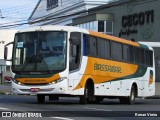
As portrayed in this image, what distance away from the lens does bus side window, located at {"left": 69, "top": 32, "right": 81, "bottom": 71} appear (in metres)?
21.6

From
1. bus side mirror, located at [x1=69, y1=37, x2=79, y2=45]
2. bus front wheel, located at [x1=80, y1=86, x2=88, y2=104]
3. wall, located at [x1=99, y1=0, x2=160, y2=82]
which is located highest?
wall, located at [x1=99, y1=0, x2=160, y2=82]

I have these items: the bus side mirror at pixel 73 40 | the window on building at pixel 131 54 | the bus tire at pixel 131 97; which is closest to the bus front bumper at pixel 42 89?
the bus side mirror at pixel 73 40

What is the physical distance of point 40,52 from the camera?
21641 mm

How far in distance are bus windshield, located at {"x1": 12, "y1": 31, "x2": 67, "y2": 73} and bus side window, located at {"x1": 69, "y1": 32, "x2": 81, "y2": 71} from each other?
1.08 ft

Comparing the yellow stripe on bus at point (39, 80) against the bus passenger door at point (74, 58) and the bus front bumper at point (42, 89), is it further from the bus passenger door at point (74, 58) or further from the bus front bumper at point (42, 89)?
the bus passenger door at point (74, 58)

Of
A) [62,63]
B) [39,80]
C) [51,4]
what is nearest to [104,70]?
[62,63]

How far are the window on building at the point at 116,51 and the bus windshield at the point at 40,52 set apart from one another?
3.82 m

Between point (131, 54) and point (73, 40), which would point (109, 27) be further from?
point (73, 40)

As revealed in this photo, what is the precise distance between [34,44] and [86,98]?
3350 mm

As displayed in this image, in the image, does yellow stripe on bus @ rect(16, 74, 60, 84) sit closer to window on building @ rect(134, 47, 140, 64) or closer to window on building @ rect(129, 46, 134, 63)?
window on building @ rect(129, 46, 134, 63)

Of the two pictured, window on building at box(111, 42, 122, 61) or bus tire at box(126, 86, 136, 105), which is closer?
window on building at box(111, 42, 122, 61)

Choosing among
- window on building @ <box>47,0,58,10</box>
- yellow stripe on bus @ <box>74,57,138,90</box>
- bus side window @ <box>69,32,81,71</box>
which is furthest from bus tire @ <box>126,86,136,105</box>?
window on building @ <box>47,0,58,10</box>

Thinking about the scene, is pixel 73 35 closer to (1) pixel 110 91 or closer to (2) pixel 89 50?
(2) pixel 89 50

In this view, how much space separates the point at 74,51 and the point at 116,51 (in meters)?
3.89
